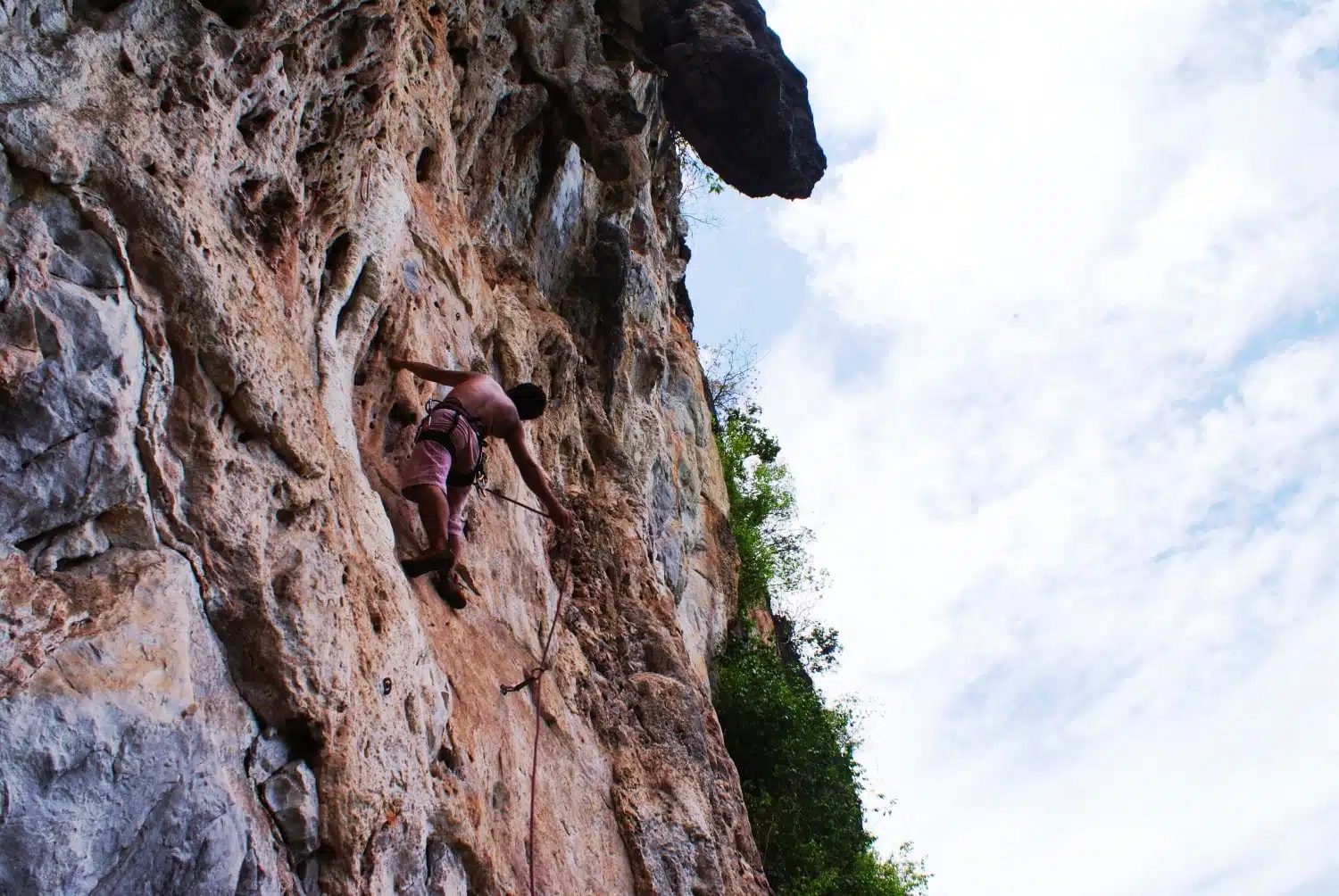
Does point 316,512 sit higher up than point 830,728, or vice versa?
point 830,728

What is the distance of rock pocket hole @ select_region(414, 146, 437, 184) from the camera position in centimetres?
770

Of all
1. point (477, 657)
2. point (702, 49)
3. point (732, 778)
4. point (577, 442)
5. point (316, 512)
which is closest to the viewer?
point (316, 512)

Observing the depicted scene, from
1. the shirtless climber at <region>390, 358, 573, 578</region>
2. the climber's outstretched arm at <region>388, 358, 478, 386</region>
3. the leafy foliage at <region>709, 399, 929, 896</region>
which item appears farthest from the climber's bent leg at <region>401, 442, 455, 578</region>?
the leafy foliage at <region>709, 399, 929, 896</region>

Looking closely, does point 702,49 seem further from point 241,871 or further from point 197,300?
point 241,871

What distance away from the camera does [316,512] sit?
14.0 feet

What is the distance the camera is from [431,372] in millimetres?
6129

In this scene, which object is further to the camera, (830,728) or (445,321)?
(830,728)

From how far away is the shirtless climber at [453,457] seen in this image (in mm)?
5469

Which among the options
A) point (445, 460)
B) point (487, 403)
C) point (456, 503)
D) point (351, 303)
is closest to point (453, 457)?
point (445, 460)

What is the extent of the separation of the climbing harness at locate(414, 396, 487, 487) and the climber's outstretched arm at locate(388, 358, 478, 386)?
13cm

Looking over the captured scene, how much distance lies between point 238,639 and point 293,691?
0.26 m

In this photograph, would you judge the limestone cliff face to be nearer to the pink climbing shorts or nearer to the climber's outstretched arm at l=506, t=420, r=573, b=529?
the pink climbing shorts

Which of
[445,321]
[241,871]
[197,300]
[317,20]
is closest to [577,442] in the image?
[445,321]

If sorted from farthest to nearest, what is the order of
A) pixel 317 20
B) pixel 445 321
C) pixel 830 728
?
pixel 830 728 → pixel 445 321 → pixel 317 20
